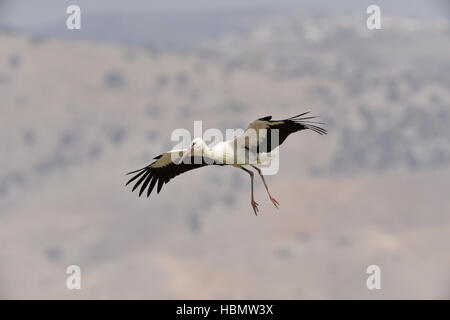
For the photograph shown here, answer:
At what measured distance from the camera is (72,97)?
536 ft

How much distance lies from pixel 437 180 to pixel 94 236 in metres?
53.0

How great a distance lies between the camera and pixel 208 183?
140375 millimetres

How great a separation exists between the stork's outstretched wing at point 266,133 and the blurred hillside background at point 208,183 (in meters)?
94.3

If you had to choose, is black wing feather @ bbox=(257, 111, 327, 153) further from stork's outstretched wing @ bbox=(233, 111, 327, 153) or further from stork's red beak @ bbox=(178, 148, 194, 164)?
stork's red beak @ bbox=(178, 148, 194, 164)

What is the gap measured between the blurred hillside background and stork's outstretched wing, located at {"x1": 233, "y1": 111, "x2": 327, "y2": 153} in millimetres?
94259

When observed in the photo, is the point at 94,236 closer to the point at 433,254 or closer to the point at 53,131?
the point at 53,131

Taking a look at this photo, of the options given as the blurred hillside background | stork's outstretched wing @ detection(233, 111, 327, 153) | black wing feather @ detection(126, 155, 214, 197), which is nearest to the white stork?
stork's outstretched wing @ detection(233, 111, 327, 153)

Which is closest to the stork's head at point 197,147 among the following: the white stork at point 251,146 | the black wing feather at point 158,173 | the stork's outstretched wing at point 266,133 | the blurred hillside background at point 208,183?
the white stork at point 251,146

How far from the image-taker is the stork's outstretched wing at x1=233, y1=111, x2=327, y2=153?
16.6 m

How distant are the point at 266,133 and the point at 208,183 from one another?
12339 centimetres
